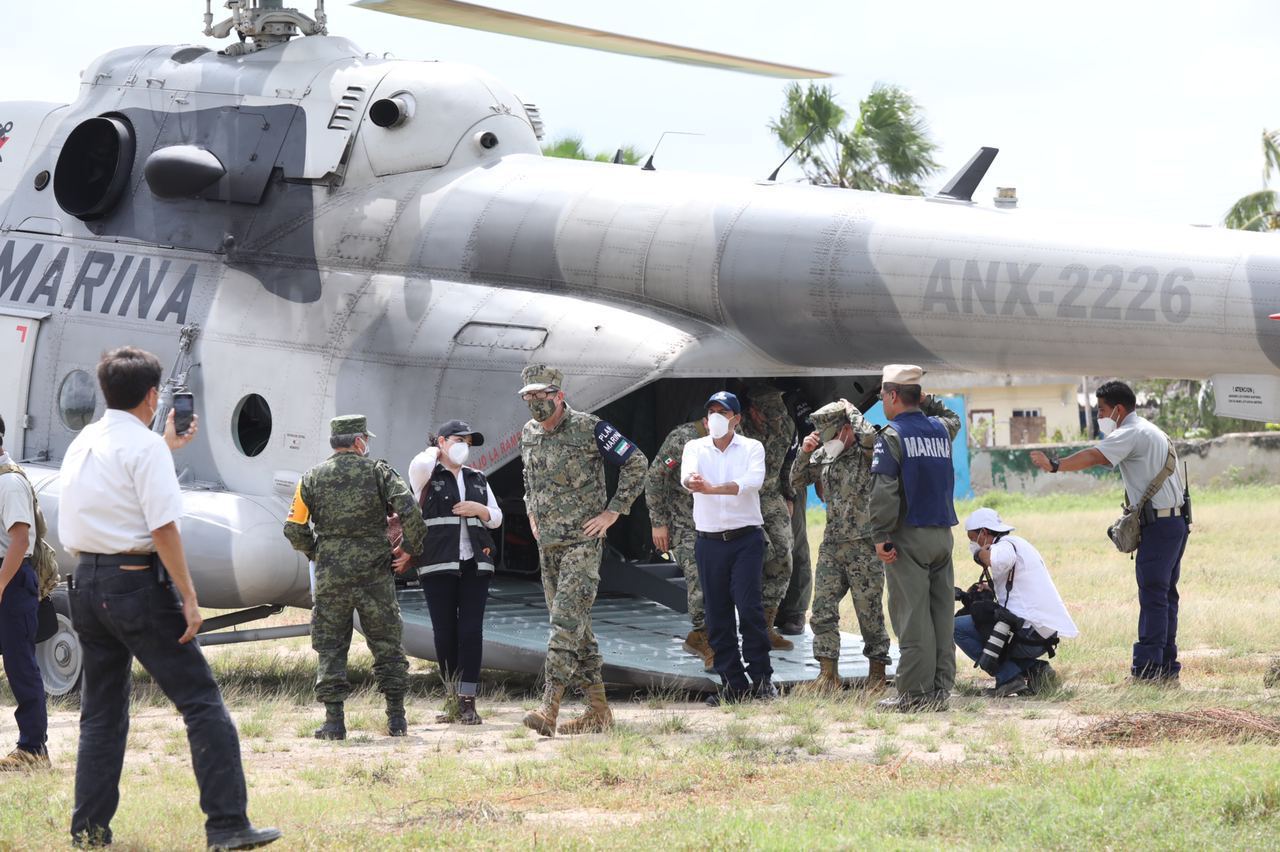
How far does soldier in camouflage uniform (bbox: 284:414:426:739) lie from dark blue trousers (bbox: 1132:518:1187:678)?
4.46 meters

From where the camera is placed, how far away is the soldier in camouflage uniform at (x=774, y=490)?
34.3ft

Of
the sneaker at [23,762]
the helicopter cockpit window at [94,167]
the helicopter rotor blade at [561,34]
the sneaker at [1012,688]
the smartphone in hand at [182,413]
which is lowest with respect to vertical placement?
the sneaker at [23,762]

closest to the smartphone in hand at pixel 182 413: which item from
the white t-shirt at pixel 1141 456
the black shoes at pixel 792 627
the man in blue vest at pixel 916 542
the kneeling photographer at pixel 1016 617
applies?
the man in blue vest at pixel 916 542

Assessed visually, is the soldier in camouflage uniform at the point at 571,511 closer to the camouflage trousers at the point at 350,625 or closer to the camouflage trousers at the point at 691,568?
the camouflage trousers at the point at 350,625

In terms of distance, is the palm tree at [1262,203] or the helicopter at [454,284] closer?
the helicopter at [454,284]

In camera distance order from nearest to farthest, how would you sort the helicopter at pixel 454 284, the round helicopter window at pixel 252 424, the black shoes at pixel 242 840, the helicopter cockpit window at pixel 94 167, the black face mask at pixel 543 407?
the black shoes at pixel 242 840
the black face mask at pixel 543 407
the helicopter at pixel 454 284
the round helicopter window at pixel 252 424
the helicopter cockpit window at pixel 94 167

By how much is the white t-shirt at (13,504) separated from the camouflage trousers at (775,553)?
487 cm

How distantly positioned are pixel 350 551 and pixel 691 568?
107 inches

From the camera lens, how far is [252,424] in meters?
11.0

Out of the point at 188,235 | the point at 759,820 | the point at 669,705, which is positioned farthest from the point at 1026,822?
the point at 188,235

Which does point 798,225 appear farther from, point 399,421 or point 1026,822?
point 1026,822

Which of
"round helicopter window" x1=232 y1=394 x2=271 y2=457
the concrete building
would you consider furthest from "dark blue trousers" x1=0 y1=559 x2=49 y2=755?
the concrete building

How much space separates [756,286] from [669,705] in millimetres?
2705

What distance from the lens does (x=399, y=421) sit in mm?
10367
